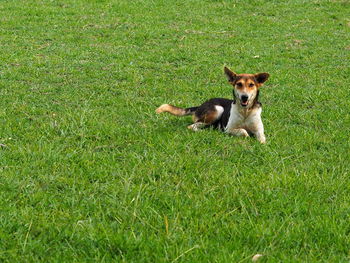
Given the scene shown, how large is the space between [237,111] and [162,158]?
160cm

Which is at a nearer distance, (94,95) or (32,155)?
(32,155)

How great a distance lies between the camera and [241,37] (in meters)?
13.7

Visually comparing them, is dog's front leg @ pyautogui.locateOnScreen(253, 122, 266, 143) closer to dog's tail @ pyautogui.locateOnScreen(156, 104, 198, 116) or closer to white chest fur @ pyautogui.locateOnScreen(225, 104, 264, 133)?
white chest fur @ pyautogui.locateOnScreen(225, 104, 264, 133)

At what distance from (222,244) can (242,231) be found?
9.3 inches

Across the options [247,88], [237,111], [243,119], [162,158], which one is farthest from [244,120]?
[162,158]

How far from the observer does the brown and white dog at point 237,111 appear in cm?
616

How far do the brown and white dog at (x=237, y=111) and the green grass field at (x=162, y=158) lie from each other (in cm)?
18

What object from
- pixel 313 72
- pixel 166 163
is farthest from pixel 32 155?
pixel 313 72

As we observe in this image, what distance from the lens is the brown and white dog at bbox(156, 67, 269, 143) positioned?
6.16 meters

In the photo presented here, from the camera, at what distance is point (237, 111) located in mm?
6426

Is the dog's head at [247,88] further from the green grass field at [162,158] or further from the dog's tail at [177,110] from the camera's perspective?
the dog's tail at [177,110]

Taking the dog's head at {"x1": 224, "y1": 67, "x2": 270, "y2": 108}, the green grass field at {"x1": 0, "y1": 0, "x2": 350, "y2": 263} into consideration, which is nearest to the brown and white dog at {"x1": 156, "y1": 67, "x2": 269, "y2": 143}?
the dog's head at {"x1": 224, "y1": 67, "x2": 270, "y2": 108}

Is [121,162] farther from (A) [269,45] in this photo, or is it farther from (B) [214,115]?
(A) [269,45]

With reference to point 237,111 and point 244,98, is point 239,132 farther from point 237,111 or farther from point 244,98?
point 244,98
